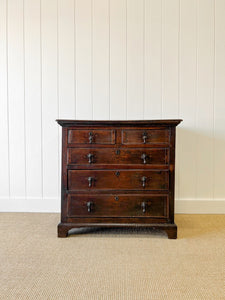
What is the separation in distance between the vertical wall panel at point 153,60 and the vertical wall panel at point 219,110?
2.06ft

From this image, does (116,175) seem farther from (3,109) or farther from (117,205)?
(3,109)

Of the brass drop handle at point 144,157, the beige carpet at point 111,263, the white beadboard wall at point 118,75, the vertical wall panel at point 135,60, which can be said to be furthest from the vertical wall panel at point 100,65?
the beige carpet at point 111,263

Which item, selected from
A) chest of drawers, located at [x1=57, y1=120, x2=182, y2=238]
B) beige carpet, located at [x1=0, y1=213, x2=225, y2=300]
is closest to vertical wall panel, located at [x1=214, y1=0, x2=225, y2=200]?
beige carpet, located at [x1=0, y1=213, x2=225, y2=300]

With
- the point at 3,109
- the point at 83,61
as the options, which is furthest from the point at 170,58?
the point at 3,109

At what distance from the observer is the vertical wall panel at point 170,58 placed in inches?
111

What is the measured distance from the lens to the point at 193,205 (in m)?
2.85

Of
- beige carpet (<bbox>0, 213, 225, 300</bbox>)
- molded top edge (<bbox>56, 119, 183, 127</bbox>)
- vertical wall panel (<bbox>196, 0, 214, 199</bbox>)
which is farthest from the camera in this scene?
vertical wall panel (<bbox>196, 0, 214, 199</bbox>)

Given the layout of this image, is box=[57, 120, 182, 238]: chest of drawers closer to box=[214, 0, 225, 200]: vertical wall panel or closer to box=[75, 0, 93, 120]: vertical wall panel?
box=[75, 0, 93, 120]: vertical wall panel

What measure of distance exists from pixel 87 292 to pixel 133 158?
43.7 inches

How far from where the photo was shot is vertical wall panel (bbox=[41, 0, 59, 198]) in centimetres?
287

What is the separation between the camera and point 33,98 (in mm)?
2900

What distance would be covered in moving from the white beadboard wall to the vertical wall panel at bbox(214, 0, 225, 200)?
1 cm

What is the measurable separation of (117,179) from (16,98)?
1.60 m

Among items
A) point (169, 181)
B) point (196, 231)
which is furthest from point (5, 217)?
point (196, 231)
